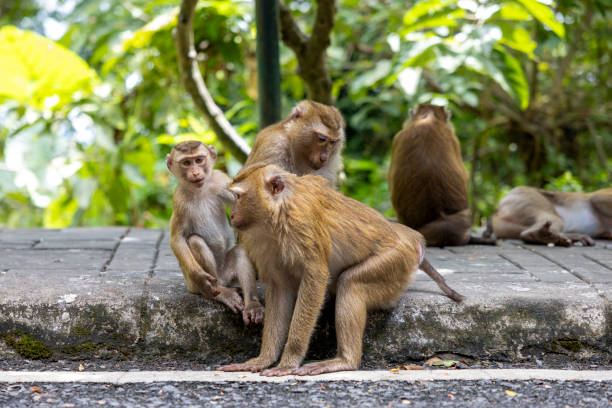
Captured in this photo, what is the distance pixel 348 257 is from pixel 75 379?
1440 mm

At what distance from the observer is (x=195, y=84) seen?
19.0ft

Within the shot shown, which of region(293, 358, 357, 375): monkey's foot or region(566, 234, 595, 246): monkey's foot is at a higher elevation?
region(566, 234, 595, 246): monkey's foot

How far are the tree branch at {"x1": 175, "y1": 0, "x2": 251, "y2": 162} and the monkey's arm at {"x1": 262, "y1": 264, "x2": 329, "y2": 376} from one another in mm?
2773

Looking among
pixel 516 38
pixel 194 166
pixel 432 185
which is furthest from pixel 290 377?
pixel 516 38

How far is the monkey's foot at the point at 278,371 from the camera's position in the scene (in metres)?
3.14

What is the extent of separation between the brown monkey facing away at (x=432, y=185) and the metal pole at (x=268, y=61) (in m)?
1.22

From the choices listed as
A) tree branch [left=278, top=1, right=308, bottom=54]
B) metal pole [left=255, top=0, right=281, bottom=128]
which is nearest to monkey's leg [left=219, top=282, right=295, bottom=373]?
metal pole [left=255, top=0, right=281, bottom=128]

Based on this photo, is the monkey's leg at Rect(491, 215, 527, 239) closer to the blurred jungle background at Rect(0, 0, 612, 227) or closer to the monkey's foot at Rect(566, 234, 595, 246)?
the monkey's foot at Rect(566, 234, 595, 246)

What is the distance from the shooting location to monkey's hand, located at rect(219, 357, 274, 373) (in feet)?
10.6

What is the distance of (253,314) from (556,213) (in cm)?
381

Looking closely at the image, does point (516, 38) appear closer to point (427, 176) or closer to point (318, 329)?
point (427, 176)

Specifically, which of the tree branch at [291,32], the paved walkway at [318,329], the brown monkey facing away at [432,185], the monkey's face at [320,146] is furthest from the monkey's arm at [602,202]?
the monkey's face at [320,146]

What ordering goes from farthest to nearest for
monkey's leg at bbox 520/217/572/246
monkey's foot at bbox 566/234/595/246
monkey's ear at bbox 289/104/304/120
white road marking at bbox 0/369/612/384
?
1. monkey's foot at bbox 566/234/595/246
2. monkey's leg at bbox 520/217/572/246
3. monkey's ear at bbox 289/104/304/120
4. white road marking at bbox 0/369/612/384

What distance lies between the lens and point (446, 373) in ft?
10.6
